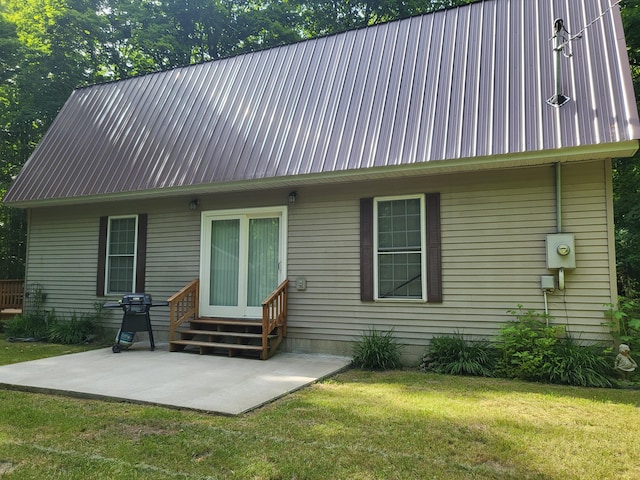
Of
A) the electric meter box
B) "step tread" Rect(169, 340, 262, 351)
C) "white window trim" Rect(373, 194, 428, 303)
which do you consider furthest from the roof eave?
"step tread" Rect(169, 340, 262, 351)

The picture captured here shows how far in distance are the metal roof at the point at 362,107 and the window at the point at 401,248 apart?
0.76m

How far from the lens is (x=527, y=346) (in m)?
5.29

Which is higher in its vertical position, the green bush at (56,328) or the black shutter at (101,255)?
the black shutter at (101,255)

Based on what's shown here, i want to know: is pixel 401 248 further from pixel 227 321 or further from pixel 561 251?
pixel 227 321

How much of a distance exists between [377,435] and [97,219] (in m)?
7.36

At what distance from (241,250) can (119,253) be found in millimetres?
2712

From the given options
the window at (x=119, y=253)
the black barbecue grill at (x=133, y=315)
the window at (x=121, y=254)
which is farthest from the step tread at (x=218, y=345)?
the window at (x=121, y=254)

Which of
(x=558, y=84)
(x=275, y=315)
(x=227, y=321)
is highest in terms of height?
(x=558, y=84)

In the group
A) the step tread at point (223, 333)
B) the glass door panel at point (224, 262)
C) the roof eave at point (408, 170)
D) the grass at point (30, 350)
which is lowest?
the grass at point (30, 350)

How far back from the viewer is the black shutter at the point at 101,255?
8.45 m

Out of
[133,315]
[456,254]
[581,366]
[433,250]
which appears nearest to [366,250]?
[433,250]

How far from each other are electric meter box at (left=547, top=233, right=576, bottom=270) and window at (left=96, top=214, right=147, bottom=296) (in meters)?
6.61

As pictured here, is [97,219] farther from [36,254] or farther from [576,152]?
[576,152]

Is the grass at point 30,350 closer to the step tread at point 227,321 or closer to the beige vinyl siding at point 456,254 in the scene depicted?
the beige vinyl siding at point 456,254
